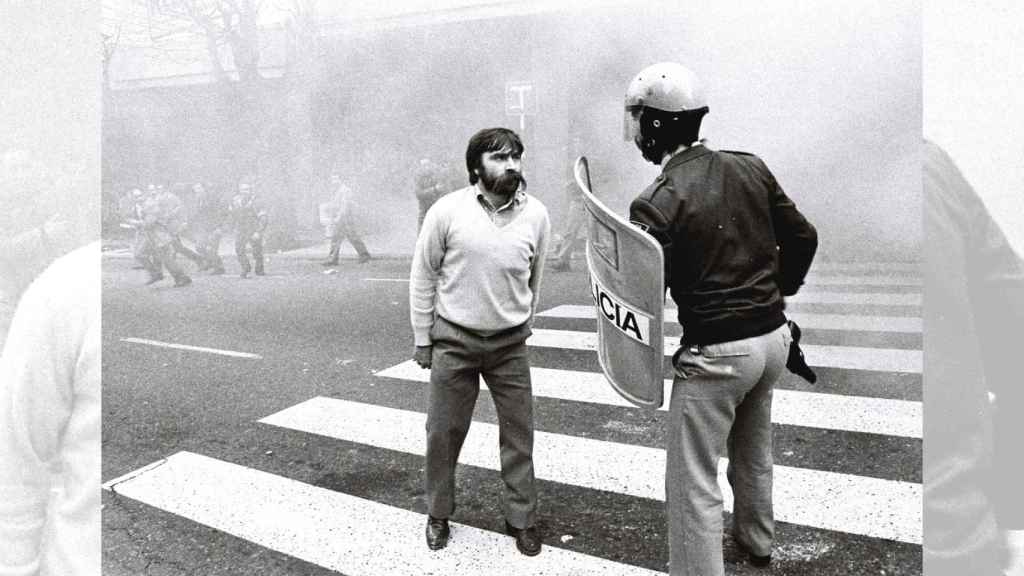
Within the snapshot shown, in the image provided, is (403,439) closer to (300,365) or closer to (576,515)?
Result: (576,515)

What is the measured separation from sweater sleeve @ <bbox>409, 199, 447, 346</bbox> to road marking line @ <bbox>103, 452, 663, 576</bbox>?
1.95 ft

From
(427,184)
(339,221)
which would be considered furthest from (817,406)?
(339,221)

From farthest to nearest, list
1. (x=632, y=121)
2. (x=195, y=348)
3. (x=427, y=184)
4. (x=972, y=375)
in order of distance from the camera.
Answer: (x=427, y=184) < (x=195, y=348) < (x=632, y=121) < (x=972, y=375)

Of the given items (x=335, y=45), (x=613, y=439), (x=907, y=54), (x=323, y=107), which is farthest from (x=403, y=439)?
(x=323, y=107)

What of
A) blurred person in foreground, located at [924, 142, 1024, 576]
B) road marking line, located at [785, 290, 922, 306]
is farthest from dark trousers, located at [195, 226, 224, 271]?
blurred person in foreground, located at [924, 142, 1024, 576]

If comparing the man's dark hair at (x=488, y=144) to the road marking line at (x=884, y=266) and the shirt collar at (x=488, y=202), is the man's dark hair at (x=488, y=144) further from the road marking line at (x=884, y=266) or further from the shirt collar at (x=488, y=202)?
the road marking line at (x=884, y=266)

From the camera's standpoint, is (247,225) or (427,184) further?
(247,225)

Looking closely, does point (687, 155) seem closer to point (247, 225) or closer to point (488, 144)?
point (488, 144)

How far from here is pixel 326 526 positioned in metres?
2.36

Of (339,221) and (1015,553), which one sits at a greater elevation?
(339,221)

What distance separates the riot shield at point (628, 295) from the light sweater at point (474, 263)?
373 mm

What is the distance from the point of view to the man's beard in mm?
2096

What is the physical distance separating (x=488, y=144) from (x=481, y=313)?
467 millimetres

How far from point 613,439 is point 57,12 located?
281cm
